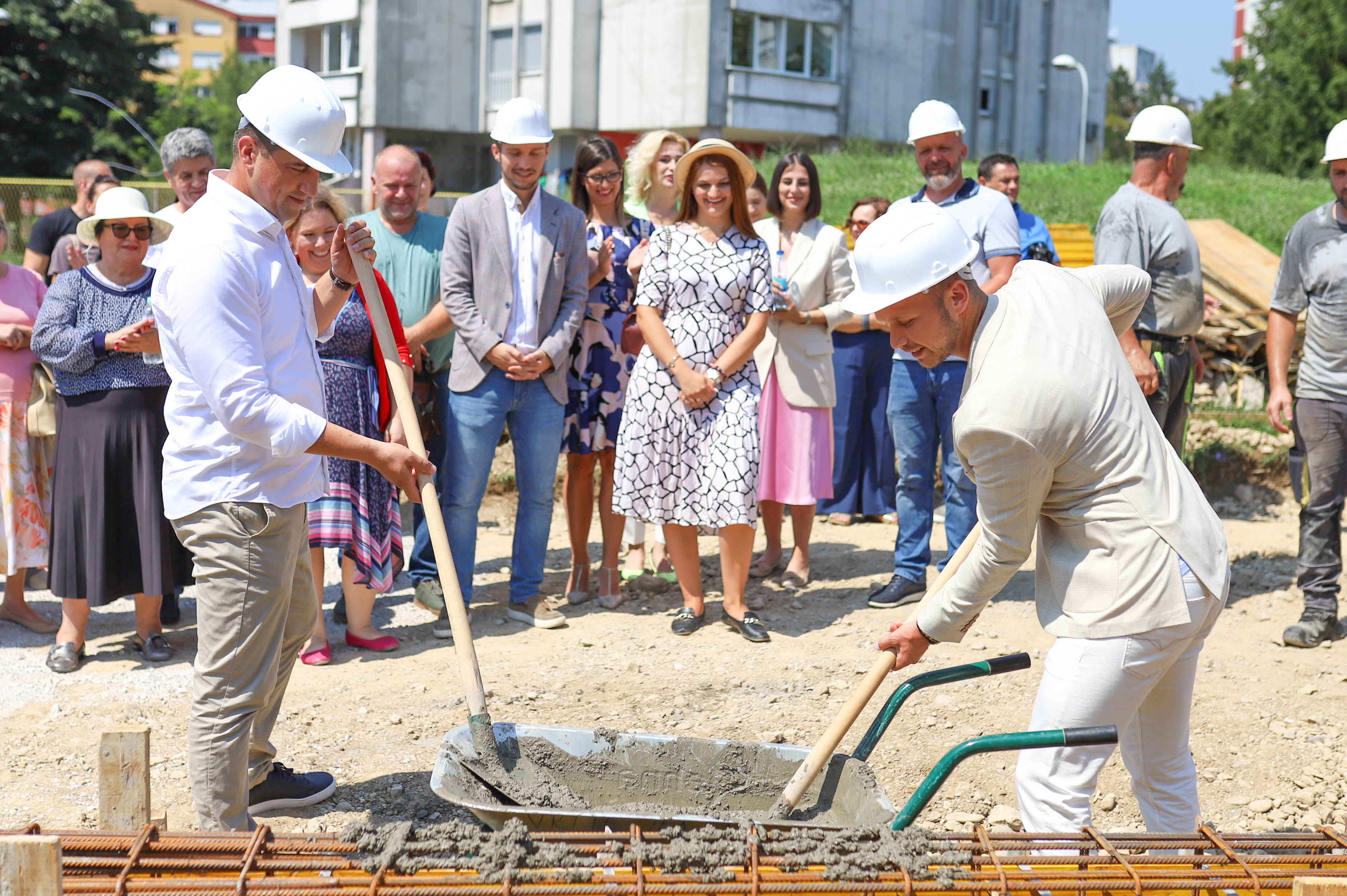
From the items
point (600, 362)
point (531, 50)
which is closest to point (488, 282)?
point (600, 362)

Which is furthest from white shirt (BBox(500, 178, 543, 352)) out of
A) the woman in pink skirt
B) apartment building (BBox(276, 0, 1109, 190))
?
apartment building (BBox(276, 0, 1109, 190))

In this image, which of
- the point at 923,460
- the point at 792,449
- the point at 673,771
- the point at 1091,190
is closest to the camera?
the point at 673,771

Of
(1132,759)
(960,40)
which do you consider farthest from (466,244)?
(960,40)

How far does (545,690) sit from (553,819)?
80.1 inches

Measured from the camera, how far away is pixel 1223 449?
8656 mm

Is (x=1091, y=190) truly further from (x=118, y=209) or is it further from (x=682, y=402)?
(x=118, y=209)

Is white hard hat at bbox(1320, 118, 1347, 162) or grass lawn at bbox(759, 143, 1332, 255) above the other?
grass lawn at bbox(759, 143, 1332, 255)

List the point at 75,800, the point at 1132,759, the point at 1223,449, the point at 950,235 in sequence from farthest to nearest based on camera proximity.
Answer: the point at 1223,449, the point at 75,800, the point at 1132,759, the point at 950,235

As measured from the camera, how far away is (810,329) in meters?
6.30

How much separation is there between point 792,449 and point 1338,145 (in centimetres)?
290

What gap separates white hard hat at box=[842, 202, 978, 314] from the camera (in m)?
2.60

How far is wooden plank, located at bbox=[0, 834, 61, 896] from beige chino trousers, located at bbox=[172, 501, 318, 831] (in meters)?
0.95

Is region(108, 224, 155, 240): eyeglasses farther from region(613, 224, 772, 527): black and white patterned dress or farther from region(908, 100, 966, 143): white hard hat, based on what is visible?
region(908, 100, 966, 143): white hard hat

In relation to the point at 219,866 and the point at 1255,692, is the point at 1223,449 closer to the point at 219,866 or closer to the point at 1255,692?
the point at 1255,692
